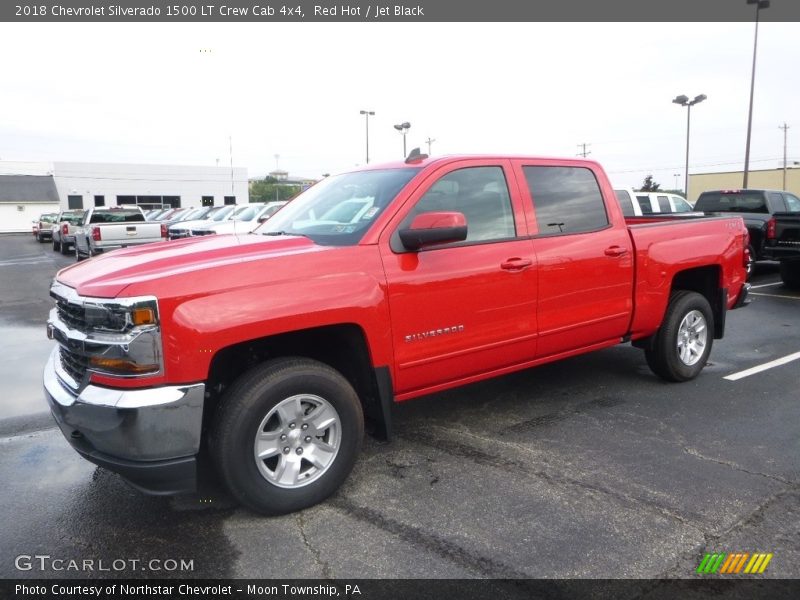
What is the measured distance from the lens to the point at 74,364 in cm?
331

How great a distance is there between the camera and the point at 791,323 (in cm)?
865

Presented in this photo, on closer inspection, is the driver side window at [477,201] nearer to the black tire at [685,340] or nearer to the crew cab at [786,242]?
the black tire at [685,340]

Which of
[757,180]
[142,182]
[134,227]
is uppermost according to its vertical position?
[142,182]

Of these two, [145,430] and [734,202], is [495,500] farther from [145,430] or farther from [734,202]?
[734,202]

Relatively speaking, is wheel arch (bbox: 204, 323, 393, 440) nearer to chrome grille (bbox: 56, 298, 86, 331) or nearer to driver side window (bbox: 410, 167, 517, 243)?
chrome grille (bbox: 56, 298, 86, 331)

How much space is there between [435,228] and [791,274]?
1095cm

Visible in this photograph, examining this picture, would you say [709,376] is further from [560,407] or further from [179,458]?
[179,458]

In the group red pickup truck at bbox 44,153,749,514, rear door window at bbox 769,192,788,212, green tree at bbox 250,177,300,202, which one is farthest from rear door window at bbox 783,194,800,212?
green tree at bbox 250,177,300,202

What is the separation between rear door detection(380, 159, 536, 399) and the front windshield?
0.20 metres

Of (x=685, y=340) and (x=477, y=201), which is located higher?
(x=477, y=201)

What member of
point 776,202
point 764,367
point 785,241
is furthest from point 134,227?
point 776,202

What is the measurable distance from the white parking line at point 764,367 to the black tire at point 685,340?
33 centimetres

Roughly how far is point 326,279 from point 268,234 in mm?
1138

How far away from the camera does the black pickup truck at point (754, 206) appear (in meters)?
12.8
